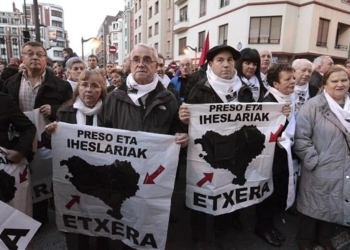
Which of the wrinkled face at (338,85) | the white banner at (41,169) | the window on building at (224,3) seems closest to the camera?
the wrinkled face at (338,85)

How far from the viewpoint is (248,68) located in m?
3.45

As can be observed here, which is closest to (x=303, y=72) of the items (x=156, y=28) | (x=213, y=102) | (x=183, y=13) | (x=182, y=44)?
(x=213, y=102)

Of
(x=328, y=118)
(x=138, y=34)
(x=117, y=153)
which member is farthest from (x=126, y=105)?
(x=138, y=34)

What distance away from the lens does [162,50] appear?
3362cm

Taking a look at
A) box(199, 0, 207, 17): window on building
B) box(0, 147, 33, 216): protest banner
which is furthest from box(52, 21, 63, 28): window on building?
box(0, 147, 33, 216): protest banner

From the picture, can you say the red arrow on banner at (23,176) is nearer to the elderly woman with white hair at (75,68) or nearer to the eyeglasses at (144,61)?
the eyeglasses at (144,61)

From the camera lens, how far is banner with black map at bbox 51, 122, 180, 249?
7.88ft

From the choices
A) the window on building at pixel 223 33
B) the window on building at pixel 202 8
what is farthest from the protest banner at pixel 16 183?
the window on building at pixel 202 8

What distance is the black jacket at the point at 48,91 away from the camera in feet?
10.0

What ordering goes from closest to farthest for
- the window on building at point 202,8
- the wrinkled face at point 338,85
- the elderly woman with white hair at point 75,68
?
the wrinkled face at point 338,85 < the elderly woman with white hair at point 75,68 < the window on building at point 202,8

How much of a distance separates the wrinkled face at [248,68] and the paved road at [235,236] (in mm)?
1801

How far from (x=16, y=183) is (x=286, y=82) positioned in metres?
2.74

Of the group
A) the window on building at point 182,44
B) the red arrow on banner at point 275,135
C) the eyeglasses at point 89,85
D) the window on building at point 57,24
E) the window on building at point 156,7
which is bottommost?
the red arrow on banner at point 275,135

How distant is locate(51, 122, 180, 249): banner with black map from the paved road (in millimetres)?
611
